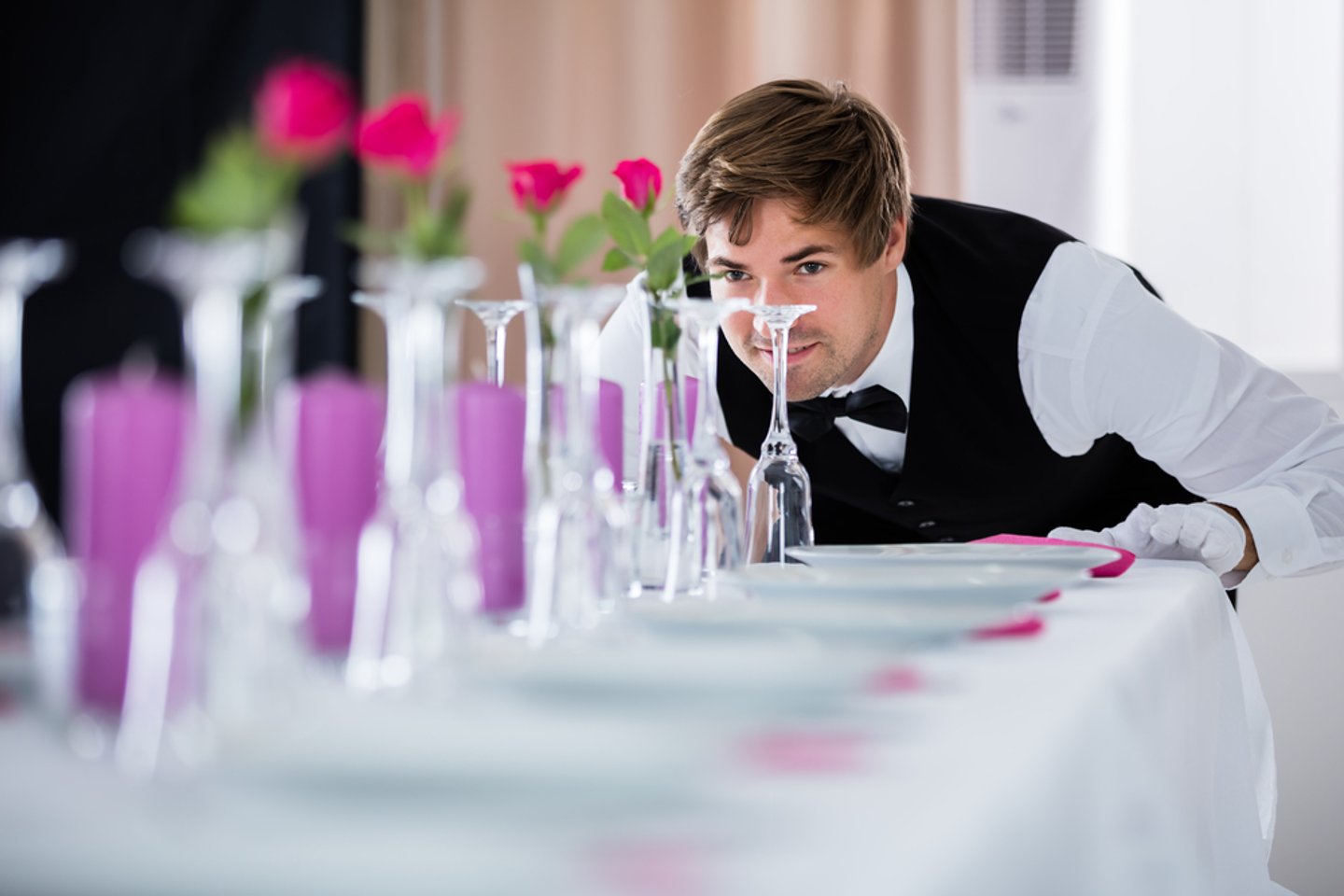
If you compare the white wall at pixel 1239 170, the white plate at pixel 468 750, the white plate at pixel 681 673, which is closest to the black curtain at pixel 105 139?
the white wall at pixel 1239 170

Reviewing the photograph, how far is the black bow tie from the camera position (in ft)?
6.38

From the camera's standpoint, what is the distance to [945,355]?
2.00 m

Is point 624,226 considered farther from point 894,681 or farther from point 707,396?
point 894,681

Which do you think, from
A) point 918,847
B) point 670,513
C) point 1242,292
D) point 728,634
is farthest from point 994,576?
point 1242,292

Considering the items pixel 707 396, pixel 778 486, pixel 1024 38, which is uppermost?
pixel 1024 38

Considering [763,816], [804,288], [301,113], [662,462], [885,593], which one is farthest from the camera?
[804,288]

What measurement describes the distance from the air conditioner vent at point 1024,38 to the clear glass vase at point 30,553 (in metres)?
2.80

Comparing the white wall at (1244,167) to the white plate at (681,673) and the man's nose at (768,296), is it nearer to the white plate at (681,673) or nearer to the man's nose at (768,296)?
the man's nose at (768,296)

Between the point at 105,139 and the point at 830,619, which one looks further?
the point at 105,139

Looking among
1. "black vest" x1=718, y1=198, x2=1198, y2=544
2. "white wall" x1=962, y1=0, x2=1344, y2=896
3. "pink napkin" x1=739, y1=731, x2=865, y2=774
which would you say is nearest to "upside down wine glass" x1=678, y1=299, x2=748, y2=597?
"pink napkin" x1=739, y1=731, x2=865, y2=774

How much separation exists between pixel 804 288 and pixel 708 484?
37.9 inches

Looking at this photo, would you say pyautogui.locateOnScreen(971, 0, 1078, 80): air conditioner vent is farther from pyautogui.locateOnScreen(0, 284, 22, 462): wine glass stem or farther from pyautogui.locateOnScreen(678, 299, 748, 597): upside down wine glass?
pyautogui.locateOnScreen(0, 284, 22, 462): wine glass stem

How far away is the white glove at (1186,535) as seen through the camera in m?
1.47

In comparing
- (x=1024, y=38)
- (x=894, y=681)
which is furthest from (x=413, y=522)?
(x=1024, y=38)
